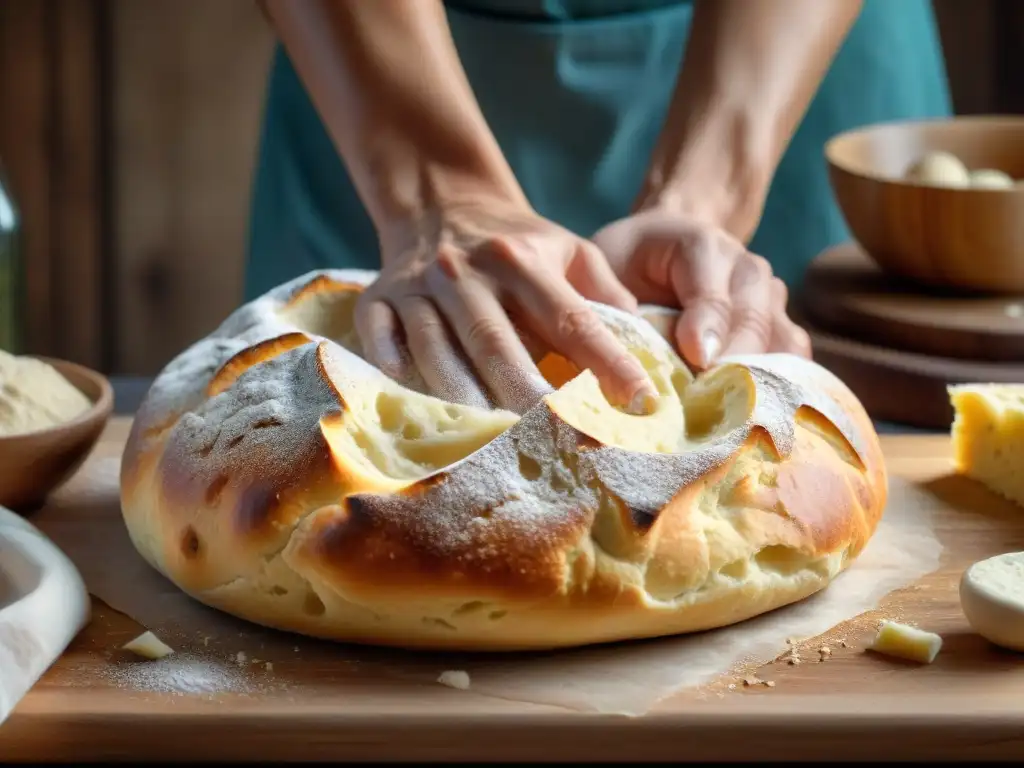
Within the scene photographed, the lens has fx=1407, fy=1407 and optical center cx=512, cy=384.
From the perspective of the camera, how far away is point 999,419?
4.69ft

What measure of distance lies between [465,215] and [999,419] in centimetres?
58

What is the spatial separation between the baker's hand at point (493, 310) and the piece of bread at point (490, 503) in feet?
0.17

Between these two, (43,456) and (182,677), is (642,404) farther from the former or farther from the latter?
(43,456)

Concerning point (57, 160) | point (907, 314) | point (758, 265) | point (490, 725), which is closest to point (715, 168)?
point (758, 265)

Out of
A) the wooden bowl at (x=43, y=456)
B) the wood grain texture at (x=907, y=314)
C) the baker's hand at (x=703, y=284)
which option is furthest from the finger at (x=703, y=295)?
the wooden bowl at (x=43, y=456)

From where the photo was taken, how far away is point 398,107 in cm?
158

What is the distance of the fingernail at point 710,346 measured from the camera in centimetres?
129

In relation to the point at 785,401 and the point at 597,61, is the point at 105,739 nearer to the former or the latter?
the point at 785,401

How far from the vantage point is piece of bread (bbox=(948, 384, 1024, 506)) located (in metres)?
1.41

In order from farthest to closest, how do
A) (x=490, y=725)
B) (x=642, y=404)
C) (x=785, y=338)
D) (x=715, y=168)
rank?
(x=715, y=168) < (x=785, y=338) < (x=642, y=404) < (x=490, y=725)

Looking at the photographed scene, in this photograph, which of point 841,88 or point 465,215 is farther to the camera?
point 841,88

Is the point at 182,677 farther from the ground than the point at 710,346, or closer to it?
closer to it

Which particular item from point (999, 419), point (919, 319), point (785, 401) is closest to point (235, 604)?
point (785, 401)

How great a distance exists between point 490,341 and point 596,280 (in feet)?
0.55
